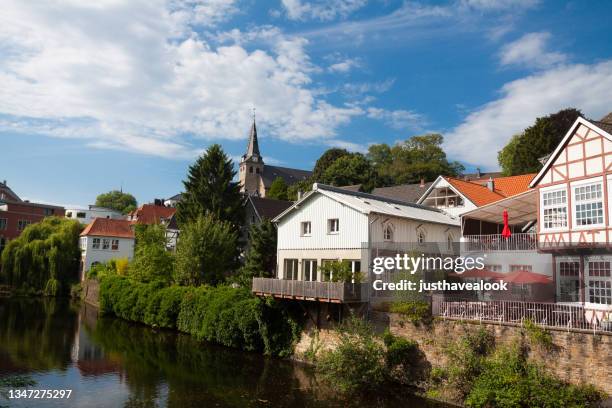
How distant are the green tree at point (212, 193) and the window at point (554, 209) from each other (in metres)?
27.5

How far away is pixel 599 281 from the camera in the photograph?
18781mm

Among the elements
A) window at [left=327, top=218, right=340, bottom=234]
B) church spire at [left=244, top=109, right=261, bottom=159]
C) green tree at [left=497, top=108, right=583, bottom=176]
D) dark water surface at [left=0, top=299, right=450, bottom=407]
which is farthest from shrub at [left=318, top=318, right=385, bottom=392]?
church spire at [left=244, top=109, right=261, bottom=159]

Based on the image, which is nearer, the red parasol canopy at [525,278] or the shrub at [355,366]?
the red parasol canopy at [525,278]

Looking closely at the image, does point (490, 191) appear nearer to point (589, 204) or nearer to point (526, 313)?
point (589, 204)

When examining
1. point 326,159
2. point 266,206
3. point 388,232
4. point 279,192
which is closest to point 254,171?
point 279,192

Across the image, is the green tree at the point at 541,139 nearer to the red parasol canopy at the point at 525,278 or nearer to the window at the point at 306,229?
the window at the point at 306,229

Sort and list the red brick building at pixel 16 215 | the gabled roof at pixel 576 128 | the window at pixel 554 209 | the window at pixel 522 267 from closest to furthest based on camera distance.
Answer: the gabled roof at pixel 576 128, the window at pixel 554 209, the window at pixel 522 267, the red brick building at pixel 16 215

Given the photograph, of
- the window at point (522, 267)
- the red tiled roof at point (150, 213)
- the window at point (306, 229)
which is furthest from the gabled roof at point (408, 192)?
the red tiled roof at point (150, 213)

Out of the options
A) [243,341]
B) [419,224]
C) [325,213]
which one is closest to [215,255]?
[243,341]

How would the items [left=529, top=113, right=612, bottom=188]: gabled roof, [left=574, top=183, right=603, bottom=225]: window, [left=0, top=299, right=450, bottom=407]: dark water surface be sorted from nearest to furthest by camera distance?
1. [left=0, top=299, right=450, bottom=407]: dark water surface
2. [left=574, top=183, right=603, bottom=225]: window
3. [left=529, top=113, right=612, bottom=188]: gabled roof

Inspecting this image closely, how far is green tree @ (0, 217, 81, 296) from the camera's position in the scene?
2050 inches

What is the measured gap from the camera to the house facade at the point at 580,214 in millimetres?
18750

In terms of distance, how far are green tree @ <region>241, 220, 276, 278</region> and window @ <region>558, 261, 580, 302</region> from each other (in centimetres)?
1900

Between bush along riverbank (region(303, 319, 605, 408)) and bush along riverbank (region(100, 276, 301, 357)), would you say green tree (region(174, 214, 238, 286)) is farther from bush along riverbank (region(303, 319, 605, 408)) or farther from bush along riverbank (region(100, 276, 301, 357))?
bush along riverbank (region(303, 319, 605, 408))
